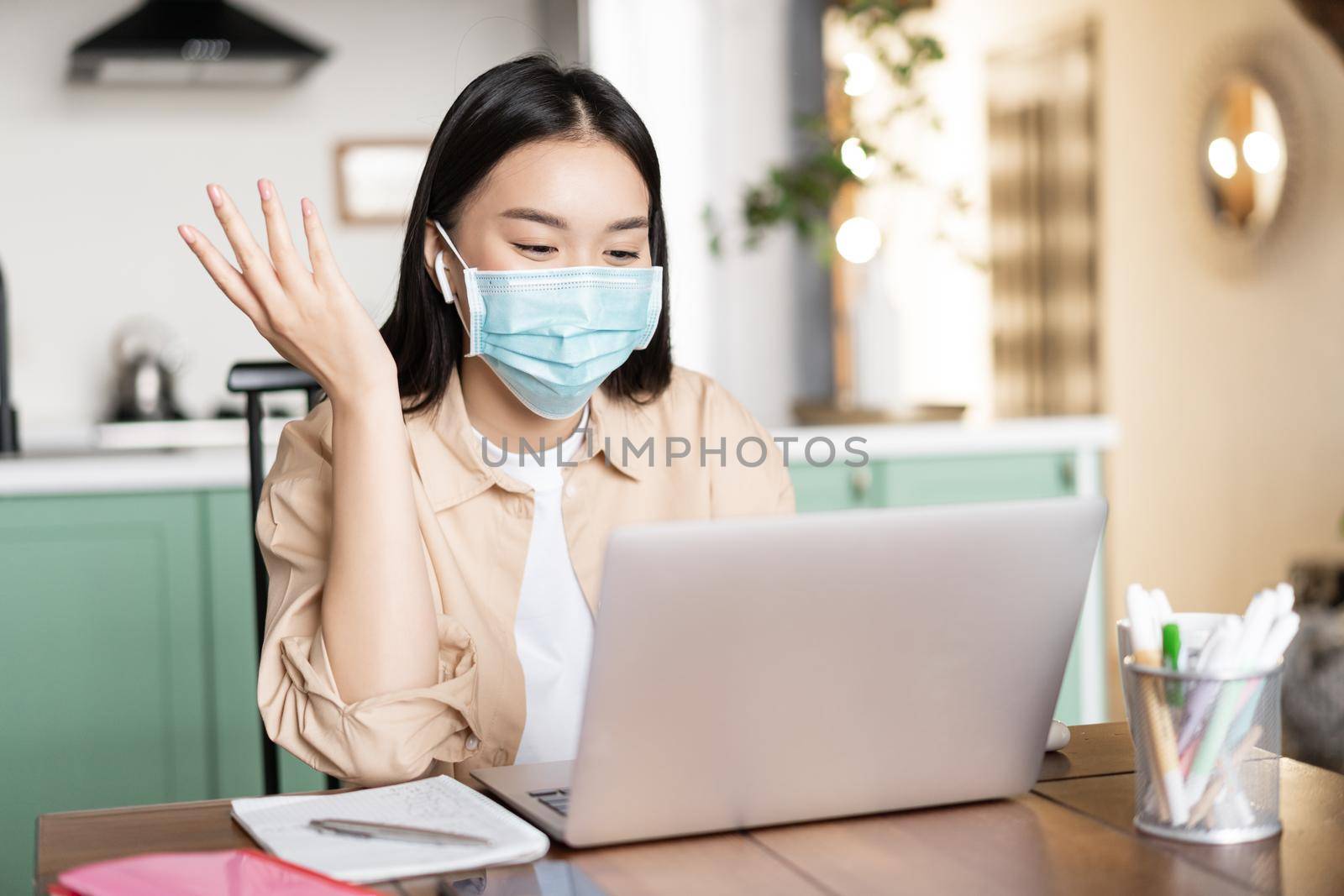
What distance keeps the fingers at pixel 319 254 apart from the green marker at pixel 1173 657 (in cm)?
66

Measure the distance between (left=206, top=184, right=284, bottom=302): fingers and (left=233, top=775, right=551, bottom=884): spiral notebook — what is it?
1.28 ft

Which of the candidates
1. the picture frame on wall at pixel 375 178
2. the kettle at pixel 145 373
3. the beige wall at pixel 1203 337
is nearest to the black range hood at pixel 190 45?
the picture frame on wall at pixel 375 178

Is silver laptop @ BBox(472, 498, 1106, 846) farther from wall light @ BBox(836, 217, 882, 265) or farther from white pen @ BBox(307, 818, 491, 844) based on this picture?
wall light @ BBox(836, 217, 882, 265)

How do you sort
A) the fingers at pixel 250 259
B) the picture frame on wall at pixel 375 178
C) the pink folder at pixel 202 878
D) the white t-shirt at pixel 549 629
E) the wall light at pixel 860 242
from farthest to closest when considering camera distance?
the picture frame on wall at pixel 375 178 → the wall light at pixel 860 242 → the white t-shirt at pixel 549 629 → the fingers at pixel 250 259 → the pink folder at pixel 202 878

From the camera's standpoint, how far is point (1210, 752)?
0.88 meters

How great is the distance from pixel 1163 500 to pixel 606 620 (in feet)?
14.2

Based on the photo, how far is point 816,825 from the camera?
936mm

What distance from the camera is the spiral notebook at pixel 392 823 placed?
2.75 feet

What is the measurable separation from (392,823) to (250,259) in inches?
17.9

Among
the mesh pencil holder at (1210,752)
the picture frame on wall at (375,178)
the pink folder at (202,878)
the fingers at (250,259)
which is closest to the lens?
the pink folder at (202,878)

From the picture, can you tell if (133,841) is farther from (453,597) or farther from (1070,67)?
(1070,67)

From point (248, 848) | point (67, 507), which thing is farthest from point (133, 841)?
point (67, 507)

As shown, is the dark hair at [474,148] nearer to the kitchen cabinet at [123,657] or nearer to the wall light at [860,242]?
the kitchen cabinet at [123,657]

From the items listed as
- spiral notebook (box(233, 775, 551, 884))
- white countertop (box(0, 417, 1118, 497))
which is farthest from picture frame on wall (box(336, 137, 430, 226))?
spiral notebook (box(233, 775, 551, 884))
